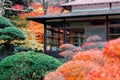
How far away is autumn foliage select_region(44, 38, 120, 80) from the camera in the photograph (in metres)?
2.59

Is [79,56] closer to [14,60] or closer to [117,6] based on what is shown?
[14,60]

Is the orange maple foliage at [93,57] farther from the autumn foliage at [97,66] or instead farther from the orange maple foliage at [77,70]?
the orange maple foliage at [77,70]

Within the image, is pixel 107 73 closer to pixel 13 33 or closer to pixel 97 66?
pixel 97 66

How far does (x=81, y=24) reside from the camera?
14.1m

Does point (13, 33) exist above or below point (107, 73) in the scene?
below

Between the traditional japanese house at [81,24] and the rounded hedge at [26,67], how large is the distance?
265 inches

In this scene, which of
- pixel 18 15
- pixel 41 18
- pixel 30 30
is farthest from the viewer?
pixel 18 15

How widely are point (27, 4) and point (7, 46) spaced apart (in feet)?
27.7

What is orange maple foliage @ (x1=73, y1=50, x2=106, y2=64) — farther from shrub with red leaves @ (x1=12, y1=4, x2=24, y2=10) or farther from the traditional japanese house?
shrub with red leaves @ (x1=12, y1=4, x2=24, y2=10)

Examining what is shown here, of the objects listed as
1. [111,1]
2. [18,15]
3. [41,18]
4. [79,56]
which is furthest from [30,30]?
[79,56]

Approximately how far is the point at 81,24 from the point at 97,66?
10959 mm

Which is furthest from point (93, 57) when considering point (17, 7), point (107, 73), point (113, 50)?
point (17, 7)

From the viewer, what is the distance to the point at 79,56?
3740 mm

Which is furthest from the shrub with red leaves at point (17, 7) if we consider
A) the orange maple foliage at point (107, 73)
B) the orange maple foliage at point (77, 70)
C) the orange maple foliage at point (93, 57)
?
the orange maple foliage at point (107, 73)
